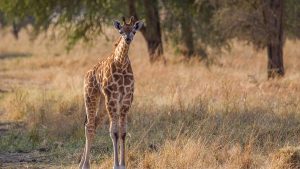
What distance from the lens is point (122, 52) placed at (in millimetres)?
9070

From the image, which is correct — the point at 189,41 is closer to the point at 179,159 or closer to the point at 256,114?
the point at 256,114

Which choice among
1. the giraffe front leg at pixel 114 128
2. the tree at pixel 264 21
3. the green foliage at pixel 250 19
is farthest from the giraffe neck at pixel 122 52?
the green foliage at pixel 250 19

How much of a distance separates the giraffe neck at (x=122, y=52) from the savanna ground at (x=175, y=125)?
4.75 ft

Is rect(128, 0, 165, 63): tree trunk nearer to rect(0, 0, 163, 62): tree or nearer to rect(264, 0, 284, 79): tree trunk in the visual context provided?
rect(0, 0, 163, 62): tree

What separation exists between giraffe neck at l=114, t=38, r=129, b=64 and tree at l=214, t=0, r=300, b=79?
354 inches

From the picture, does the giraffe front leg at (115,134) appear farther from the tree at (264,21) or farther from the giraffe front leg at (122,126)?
the tree at (264,21)

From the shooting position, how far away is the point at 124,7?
74.8 ft

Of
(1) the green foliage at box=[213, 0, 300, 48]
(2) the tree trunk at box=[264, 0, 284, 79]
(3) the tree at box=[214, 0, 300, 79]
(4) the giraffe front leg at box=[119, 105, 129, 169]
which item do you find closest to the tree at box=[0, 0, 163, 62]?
(1) the green foliage at box=[213, 0, 300, 48]

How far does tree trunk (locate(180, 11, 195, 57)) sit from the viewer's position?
2433cm

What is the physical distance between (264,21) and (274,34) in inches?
18.1

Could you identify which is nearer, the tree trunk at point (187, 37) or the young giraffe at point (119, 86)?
the young giraffe at point (119, 86)

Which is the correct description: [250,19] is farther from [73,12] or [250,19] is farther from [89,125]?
[89,125]

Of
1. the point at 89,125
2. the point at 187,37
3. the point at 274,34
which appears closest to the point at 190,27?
the point at 187,37

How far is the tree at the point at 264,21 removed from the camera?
18281 millimetres
